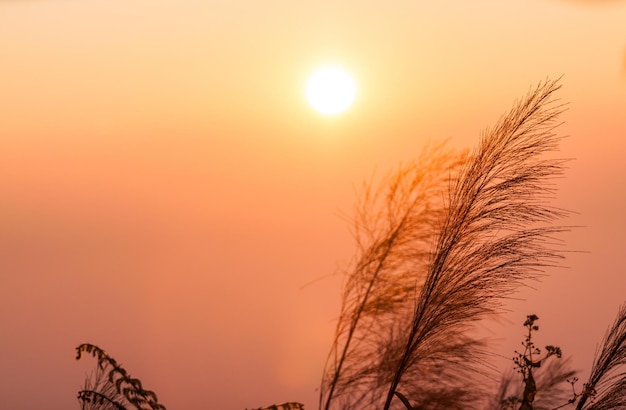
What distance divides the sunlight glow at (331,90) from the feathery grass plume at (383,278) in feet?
1.00

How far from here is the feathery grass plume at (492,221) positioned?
7.75 ft

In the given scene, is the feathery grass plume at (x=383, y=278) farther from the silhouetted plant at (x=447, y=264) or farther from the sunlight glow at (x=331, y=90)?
the sunlight glow at (x=331, y=90)

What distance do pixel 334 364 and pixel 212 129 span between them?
0.91 m

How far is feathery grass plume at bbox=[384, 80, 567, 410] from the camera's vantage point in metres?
2.36

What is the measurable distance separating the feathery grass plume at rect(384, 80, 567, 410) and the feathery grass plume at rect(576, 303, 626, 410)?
1.12ft

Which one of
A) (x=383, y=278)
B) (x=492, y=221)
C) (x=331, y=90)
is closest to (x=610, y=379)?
(x=492, y=221)

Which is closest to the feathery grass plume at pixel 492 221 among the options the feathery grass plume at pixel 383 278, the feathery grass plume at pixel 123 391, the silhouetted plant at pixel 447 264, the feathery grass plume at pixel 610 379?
the silhouetted plant at pixel 447 264

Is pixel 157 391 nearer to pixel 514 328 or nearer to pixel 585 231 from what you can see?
pixel 514 328

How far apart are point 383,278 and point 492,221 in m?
0.66

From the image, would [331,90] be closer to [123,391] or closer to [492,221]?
[492,221]

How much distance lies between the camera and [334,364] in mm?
3031

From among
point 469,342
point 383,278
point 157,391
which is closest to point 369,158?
point 383,278

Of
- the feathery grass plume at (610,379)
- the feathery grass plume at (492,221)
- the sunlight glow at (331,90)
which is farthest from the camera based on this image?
the sunlight glow at (331,90)

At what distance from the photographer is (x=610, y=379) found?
260 centimetres
